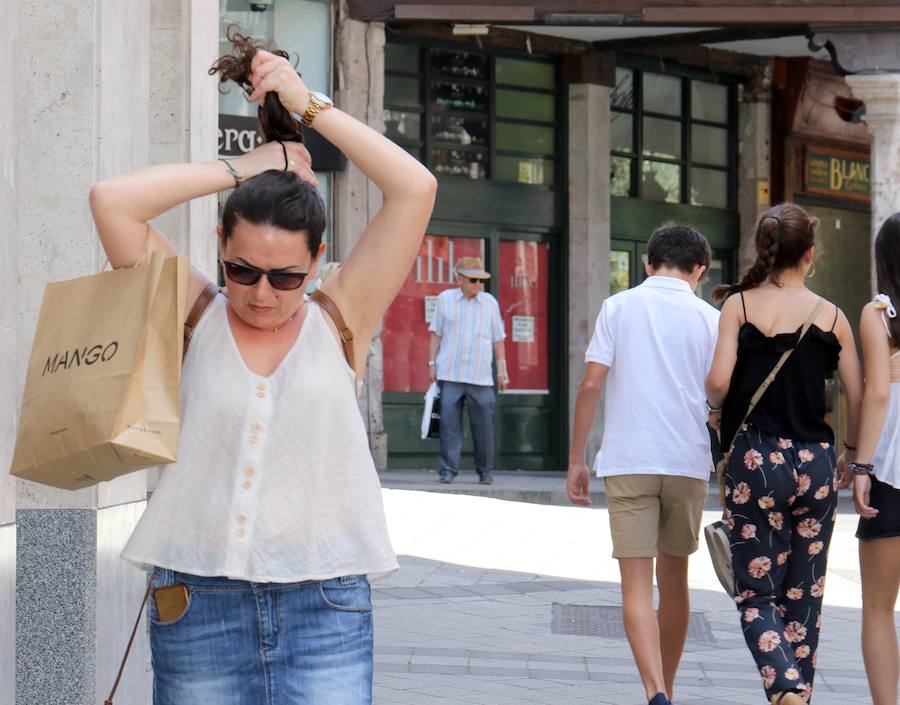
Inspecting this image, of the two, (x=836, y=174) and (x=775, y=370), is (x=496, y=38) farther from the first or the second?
(x=775, y=370)

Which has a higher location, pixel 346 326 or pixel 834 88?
pixel 834 88

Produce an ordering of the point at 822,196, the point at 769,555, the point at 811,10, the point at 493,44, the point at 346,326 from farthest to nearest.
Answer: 1. the point at 822,196
2. the point at 493,44
3. the point at 811,10
4. the point at 769,555
5. the point at 346,326

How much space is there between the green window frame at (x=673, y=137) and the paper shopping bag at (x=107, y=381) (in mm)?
16860

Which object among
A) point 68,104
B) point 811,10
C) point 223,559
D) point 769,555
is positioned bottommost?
point 769,555

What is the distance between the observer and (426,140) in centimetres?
1816

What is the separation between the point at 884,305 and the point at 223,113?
10.6 m

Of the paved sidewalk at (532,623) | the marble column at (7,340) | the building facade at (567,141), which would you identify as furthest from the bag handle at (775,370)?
the building facade at (567,141)

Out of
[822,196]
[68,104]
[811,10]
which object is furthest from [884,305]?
[822,196]

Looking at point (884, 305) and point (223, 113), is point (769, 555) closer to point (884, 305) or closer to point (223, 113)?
point (884, 305)

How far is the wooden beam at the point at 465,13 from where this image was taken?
1697 cm

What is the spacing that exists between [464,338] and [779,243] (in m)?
9.38

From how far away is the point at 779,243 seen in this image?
6062mm

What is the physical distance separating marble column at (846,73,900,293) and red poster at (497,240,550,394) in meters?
3.73

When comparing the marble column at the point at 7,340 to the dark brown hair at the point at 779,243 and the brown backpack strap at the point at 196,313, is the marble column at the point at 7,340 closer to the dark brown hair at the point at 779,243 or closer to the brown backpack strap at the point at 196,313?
the brown backpack strap at the point at 196,313
